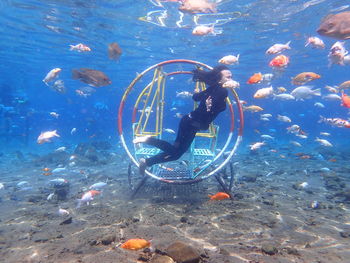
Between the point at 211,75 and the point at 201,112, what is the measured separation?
3.32ft

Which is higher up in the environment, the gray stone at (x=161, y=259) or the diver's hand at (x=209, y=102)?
the diver's hand at (x=209, y=102)

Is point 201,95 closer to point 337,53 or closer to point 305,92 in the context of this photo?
point 337,53

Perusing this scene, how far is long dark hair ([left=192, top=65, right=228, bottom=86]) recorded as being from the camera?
5973 millimetres

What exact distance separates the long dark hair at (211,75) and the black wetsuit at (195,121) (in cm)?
19

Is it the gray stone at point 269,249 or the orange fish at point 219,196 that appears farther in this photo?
the orange fish at point 219,196

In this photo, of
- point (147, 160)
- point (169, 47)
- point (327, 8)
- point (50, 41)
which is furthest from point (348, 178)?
point (50, 41)

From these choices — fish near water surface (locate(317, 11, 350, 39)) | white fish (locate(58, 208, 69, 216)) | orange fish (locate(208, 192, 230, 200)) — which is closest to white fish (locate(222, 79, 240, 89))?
fish near water surface (locate(317, 11, 350, 39))

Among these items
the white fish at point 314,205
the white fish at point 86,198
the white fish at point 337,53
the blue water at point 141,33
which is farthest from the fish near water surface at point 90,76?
the blue water at point 141,33

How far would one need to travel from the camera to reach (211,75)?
605 centimetres

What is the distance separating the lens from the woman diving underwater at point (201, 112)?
604 cm

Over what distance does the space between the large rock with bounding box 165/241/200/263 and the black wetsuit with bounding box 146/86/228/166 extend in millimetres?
3196

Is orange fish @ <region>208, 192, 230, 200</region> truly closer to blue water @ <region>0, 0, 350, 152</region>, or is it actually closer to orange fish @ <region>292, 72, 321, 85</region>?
orange fish @ <region>292, 72, 321, 85</region>

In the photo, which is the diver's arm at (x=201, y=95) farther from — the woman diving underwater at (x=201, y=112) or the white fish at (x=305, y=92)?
the white fish at (x=305, y=92)

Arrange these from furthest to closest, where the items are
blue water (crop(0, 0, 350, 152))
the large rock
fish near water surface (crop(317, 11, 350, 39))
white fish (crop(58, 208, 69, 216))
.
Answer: blue water (crop(0, 0, 350, 152)) → white fish (crop(58, 208, 69, 216)) → fish near water surface (crop(317, 11, 350, 39)) → the large rock
